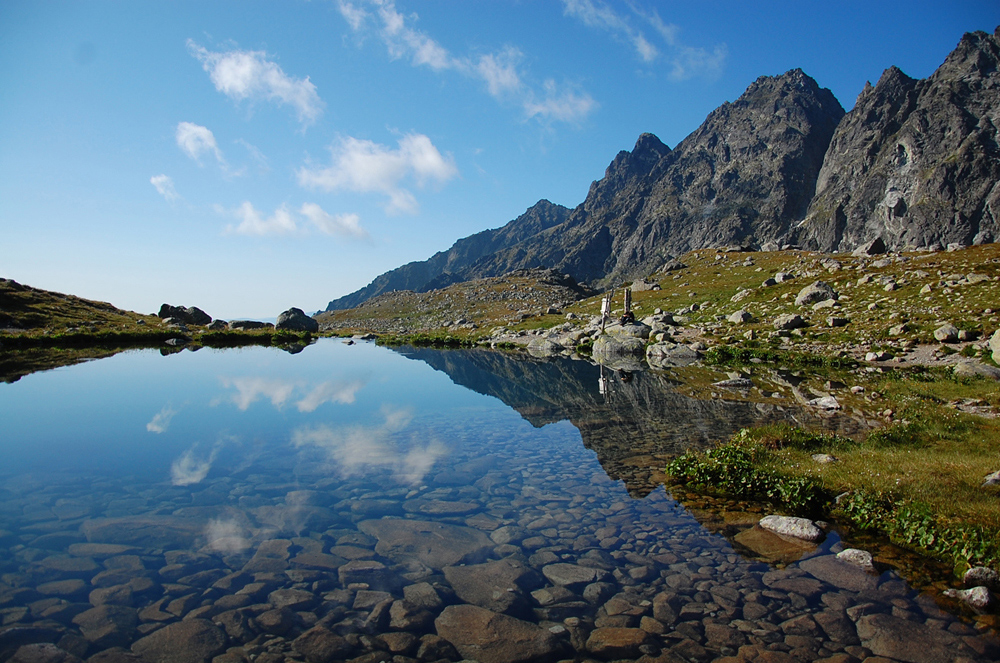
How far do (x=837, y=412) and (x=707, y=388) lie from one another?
30.0 feet

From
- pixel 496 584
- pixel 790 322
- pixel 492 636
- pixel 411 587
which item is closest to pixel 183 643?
pixel 411 587

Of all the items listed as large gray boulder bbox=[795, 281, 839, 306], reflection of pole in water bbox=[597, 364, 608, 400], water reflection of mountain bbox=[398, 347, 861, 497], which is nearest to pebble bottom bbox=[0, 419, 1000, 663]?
water reflection of mountain bbox=[398, 347, 861, 497]

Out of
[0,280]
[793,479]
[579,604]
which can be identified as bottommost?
[579,604]

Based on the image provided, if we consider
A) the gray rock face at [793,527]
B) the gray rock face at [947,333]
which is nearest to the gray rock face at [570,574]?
the gray rock face at [793,527]

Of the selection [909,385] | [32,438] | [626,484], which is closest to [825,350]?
[909,385]

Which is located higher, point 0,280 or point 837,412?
point 0,280

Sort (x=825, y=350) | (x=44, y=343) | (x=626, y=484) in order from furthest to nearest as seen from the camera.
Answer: (x=44, y=343), (x=825, y=350), (x=626, y=484)

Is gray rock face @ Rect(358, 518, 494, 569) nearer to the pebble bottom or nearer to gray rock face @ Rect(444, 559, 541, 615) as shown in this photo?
the pebble bottom

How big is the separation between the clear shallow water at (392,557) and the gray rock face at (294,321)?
3152 inches

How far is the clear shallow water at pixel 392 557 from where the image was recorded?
7.24 m

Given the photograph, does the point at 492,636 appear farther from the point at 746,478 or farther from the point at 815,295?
the point at 815,295

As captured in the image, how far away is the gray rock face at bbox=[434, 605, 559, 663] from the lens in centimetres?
704

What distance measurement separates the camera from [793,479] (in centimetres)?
1249

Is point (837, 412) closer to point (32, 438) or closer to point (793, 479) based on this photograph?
point (793, 479)
